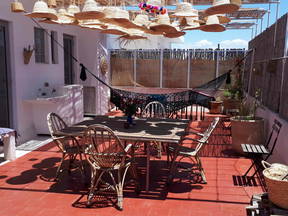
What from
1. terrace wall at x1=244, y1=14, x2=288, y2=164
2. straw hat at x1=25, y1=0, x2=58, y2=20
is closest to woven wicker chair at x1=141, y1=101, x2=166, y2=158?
terrace wall at x1=244, y1=14, x2=288, y2=164

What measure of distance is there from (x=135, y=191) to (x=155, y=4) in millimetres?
2277

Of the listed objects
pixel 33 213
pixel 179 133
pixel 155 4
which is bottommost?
pixel 33 213

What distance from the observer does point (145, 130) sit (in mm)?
3357

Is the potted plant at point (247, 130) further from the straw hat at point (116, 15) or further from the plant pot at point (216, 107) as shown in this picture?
the plant pot at point (216, 107)

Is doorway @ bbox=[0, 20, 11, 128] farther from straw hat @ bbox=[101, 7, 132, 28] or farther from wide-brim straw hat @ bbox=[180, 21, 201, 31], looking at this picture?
wide-brim straw hat @ bbox=[180, 21, 201, 31]

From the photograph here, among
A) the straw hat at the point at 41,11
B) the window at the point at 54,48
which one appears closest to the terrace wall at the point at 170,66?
the window at the point at 54,48

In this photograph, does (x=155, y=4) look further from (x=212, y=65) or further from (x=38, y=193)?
(x=212, y=65)

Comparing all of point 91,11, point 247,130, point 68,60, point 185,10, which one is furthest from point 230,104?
point 91,11

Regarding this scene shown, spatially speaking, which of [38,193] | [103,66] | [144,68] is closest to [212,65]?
[144,68]

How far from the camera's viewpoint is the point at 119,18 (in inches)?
122

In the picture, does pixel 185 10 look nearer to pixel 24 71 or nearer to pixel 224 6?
pixel 224 6

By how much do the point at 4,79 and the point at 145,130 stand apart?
2640mm

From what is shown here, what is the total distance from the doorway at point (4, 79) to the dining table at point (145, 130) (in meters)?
1.67

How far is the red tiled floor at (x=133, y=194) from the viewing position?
2.73 meters
